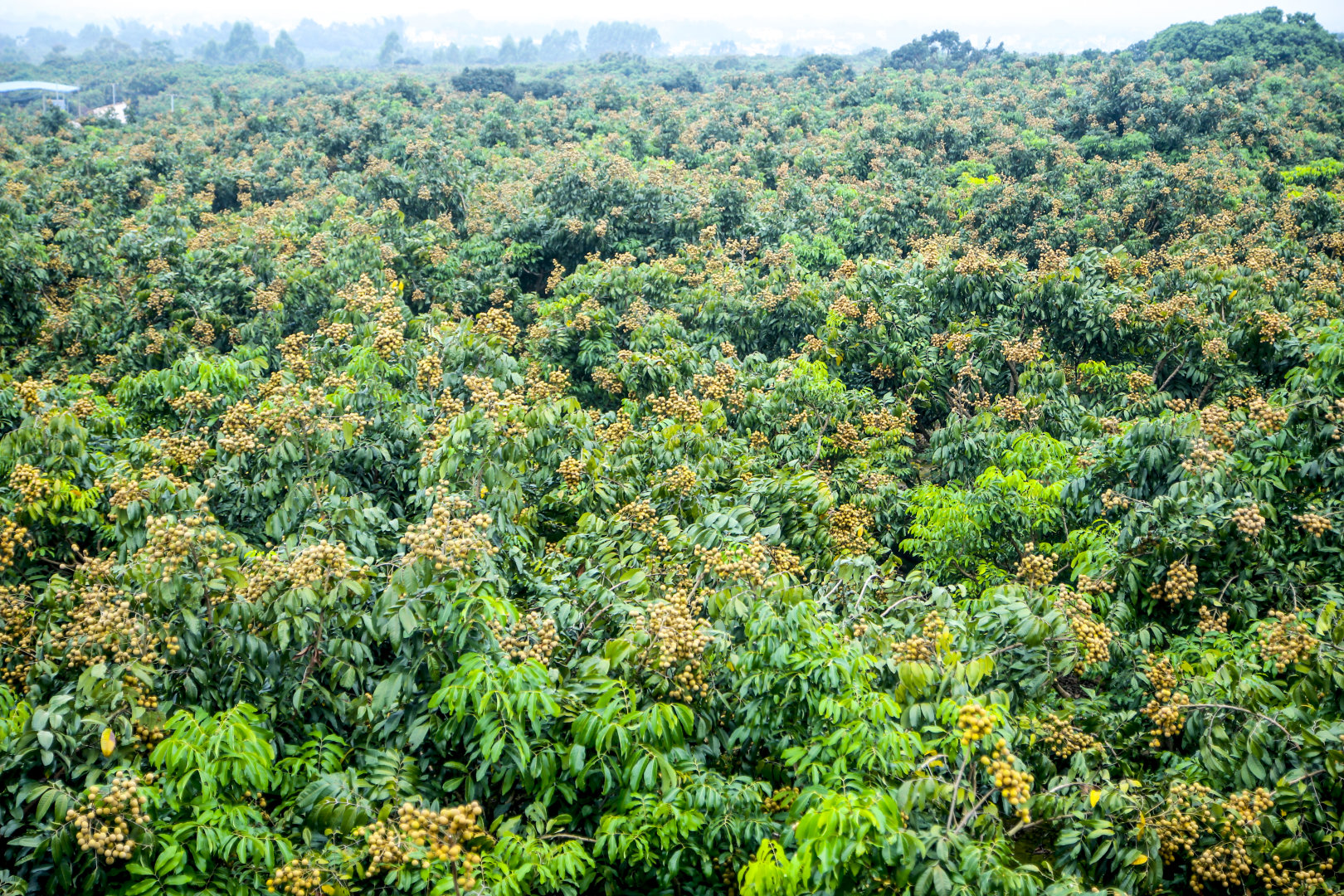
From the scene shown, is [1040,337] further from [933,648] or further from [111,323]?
[111,323]

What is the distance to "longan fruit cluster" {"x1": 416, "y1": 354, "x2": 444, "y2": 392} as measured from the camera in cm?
860

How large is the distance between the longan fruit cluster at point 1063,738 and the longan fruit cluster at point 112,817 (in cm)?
564

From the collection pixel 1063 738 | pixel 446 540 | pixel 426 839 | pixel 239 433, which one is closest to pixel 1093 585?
pixel 1063 738

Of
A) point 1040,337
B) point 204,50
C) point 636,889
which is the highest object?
point 204,50

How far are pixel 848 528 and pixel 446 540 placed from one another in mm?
4974

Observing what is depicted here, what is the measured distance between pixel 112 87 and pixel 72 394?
3021 inches

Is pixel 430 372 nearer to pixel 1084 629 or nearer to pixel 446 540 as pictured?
pixel 446 540

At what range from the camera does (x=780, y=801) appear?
16.9ft

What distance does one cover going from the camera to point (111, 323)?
46.3 ft

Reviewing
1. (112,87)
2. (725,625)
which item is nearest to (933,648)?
(725,625)

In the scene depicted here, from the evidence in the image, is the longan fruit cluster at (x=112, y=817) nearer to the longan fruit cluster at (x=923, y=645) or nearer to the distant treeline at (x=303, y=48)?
the longan fruit cluster at (x=923, y=645)

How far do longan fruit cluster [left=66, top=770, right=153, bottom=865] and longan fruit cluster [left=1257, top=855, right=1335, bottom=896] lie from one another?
622 centimetres

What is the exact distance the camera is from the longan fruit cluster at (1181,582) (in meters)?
6.84

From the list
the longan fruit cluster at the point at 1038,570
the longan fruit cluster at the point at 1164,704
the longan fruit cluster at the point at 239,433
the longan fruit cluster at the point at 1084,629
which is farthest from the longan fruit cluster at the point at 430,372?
the longan fruit cluster at the point at 1164,704
